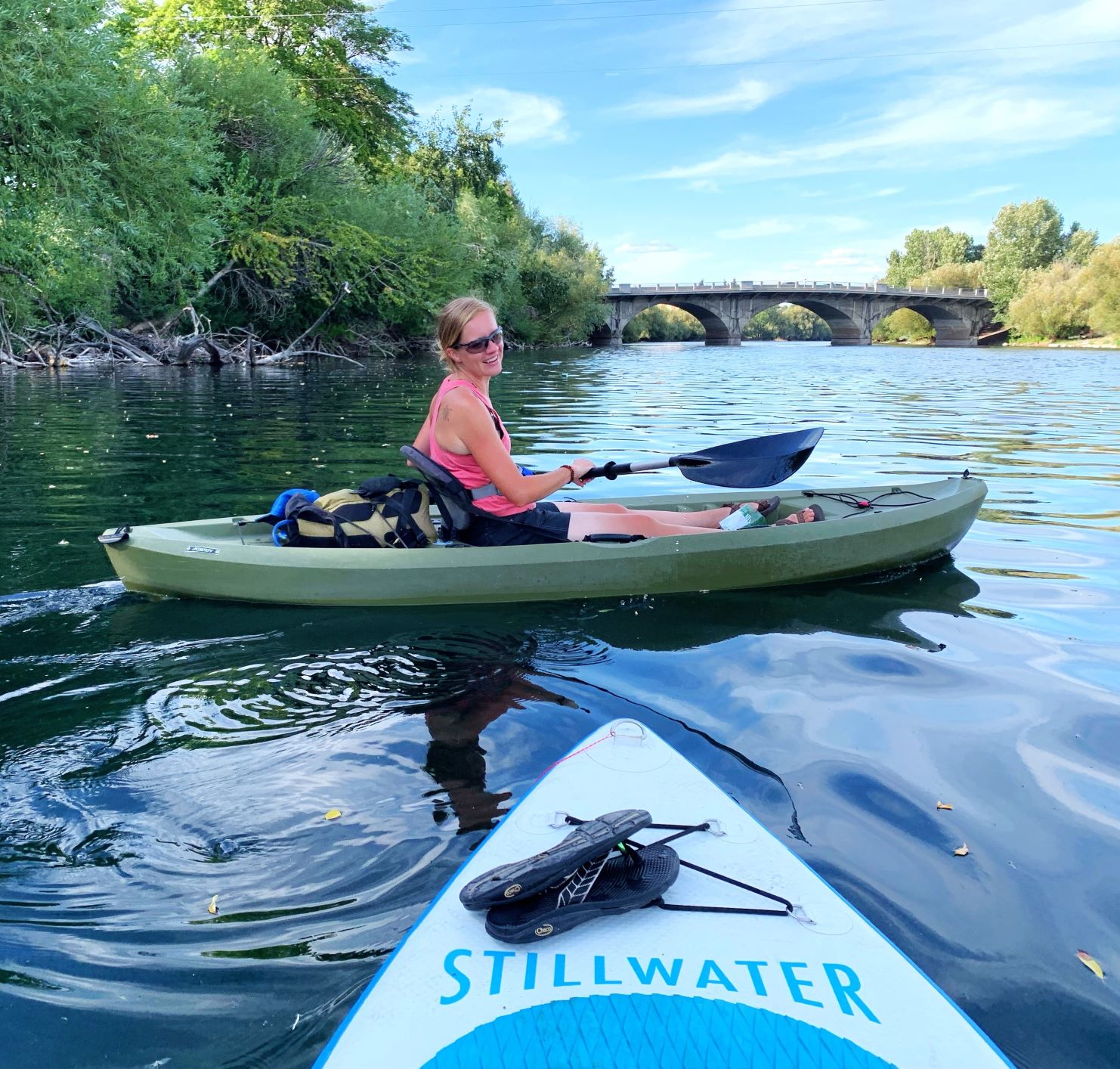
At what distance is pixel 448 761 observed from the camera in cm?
321

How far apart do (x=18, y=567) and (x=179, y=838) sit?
11.4ft

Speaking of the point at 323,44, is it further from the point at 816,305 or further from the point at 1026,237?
the point at 1026,237

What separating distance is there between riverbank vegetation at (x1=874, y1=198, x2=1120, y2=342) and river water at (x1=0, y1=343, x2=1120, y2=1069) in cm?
5446

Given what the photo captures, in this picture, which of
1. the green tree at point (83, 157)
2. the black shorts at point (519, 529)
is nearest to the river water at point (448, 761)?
the black shorts at point (519, 529)

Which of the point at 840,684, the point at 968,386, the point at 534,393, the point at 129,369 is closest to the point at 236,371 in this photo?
the point at 129,369

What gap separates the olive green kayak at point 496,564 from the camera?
4.75 metres

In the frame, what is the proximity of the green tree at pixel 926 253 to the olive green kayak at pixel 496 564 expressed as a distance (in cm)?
9812

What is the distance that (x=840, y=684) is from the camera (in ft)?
12.9

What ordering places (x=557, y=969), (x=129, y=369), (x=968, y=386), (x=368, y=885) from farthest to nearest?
(x=129, y=369), (x=968, y=386), (x=368, y=885), (x=557, y=969)

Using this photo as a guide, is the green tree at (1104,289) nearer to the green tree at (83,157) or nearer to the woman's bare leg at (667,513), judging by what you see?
the green tree at (83,157)

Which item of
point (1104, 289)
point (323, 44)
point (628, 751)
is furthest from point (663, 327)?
point (628, 751)

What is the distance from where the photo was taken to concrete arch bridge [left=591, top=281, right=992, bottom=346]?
5984 centimetres

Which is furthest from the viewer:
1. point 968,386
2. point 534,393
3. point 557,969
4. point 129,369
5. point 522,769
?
point 129,369

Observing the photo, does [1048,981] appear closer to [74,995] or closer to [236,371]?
[74,995]
